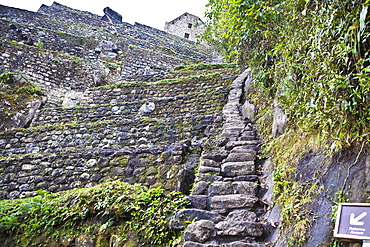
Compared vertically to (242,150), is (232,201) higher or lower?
lower

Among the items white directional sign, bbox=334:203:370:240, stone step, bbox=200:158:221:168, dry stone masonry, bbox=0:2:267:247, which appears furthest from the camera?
stone step, bbox=200:158:221:168

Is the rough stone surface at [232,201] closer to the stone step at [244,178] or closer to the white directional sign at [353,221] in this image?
the stone step at [244,178]

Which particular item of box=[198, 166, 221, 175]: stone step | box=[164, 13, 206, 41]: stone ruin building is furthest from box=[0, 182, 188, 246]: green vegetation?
box=[164, 13, 206, 41]: stone ruin building

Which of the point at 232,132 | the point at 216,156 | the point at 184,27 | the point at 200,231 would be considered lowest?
the point at 200,231

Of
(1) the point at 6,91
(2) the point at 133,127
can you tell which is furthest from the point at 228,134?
(1) the point at 6,91

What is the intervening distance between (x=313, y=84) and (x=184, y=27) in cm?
2168

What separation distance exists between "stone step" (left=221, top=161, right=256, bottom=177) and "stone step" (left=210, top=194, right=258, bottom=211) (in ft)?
1.38

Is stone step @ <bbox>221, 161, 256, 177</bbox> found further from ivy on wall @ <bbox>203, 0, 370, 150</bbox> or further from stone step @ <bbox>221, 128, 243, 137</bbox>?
stone step @ <bbox>221, 128, 243, 137</bbox>

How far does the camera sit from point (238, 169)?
367 cm

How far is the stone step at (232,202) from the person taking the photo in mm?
3115

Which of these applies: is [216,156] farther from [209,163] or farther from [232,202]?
[232,202]

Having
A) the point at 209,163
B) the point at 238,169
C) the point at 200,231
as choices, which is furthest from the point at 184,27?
the point at 200,231

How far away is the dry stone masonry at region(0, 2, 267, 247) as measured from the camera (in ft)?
10.6

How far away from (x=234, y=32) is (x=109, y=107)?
12.2 ft
